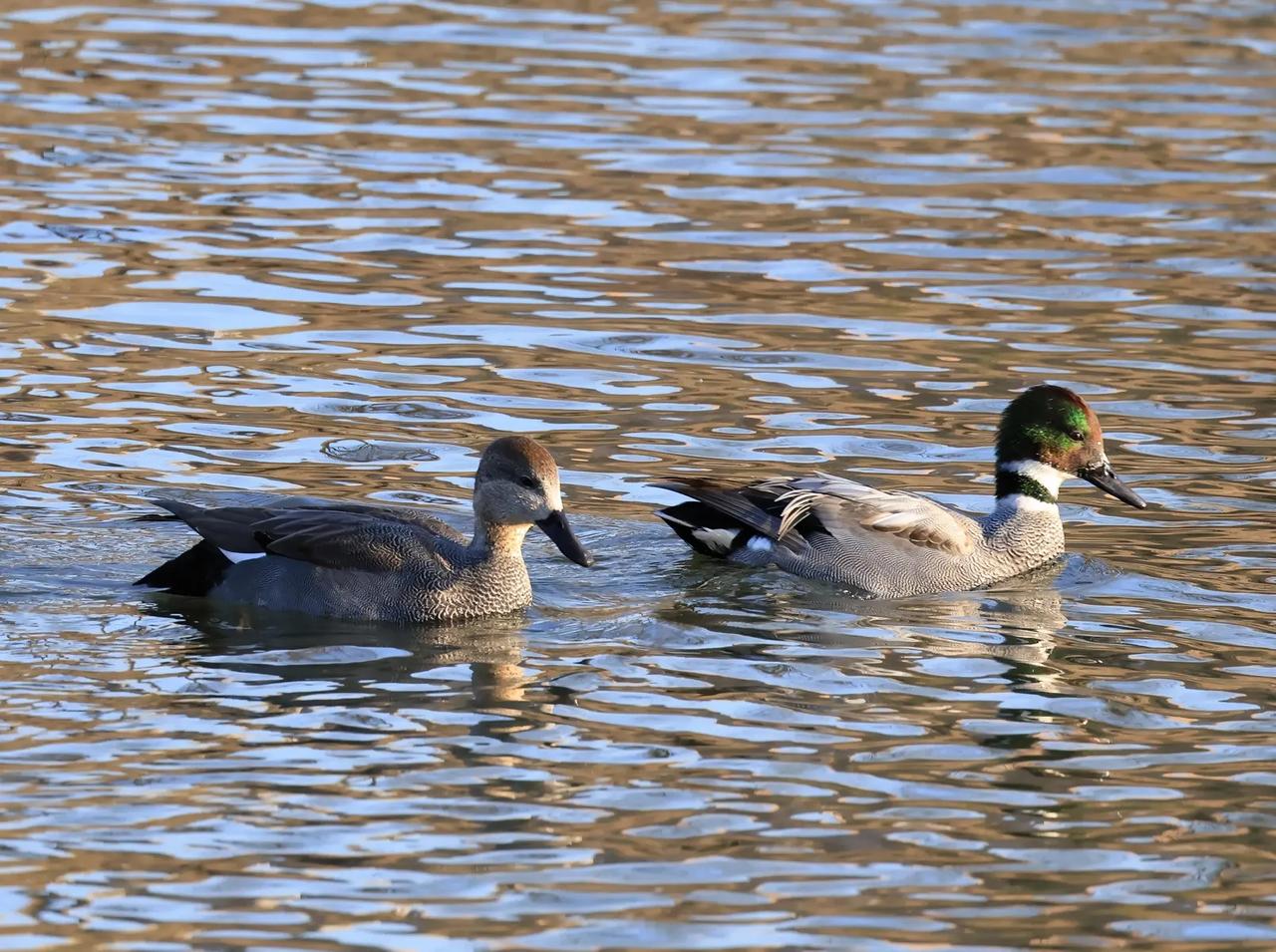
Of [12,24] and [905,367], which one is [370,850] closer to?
[905,367]

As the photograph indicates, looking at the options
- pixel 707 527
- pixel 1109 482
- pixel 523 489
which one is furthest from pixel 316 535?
pixel 1109 482

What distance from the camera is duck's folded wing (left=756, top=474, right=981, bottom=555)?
10359 millimetres

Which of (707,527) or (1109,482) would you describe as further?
(1109,482)

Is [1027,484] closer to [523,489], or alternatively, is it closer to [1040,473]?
[1040,473]

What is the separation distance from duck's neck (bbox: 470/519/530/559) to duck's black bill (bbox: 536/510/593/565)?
14cm

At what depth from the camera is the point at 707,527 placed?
34.5 ft

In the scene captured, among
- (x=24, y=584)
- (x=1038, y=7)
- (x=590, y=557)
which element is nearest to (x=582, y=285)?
(x=590, y=557)

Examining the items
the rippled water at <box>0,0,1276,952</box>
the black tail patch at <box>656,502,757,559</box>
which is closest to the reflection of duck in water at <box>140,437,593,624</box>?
the rippled water at <box>0,0,1276,952</box>

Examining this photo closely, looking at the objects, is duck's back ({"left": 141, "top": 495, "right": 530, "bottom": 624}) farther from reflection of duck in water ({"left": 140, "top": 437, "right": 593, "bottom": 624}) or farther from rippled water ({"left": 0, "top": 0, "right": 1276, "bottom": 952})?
rippled water ({"left": 0, "top": 0, "right": 1276, "bottom": 952})

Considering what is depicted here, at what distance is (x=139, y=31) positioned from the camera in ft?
68.9

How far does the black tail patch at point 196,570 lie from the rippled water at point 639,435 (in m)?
0.14

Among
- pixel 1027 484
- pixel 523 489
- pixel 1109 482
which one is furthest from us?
pixel 1109 482

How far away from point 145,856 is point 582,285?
28.2ft

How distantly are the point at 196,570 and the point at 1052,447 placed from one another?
157 inches
